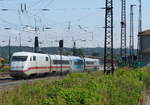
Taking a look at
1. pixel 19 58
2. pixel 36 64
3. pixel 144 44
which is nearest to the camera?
pixel 19 58

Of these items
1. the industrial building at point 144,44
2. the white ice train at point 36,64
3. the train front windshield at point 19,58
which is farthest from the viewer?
the industrial building at point 144,44

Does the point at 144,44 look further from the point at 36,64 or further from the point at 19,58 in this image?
the point at 19,58

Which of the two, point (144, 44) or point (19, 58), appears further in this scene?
point (144, 44)

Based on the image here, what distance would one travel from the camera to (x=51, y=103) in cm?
734

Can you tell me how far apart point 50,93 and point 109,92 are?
137 inches

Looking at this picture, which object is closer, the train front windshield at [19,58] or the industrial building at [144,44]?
the train front windshield at [19,58]

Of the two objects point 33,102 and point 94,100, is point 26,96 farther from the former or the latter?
point 94,100

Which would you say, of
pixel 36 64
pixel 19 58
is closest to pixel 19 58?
pixel 19 58

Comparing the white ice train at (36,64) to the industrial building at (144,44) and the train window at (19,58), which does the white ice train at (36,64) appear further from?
the industrial building at (144,44)

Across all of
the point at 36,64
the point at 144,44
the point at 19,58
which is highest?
the point at 144,44

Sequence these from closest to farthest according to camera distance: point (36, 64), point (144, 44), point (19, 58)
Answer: point (19, 58) < point (36, 64) < point (144, 44)

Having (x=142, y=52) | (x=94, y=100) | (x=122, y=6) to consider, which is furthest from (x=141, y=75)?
(x=142, y=52)

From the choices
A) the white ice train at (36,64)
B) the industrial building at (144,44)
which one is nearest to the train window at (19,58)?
the white ice train at (36,64)

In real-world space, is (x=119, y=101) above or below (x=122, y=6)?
below
